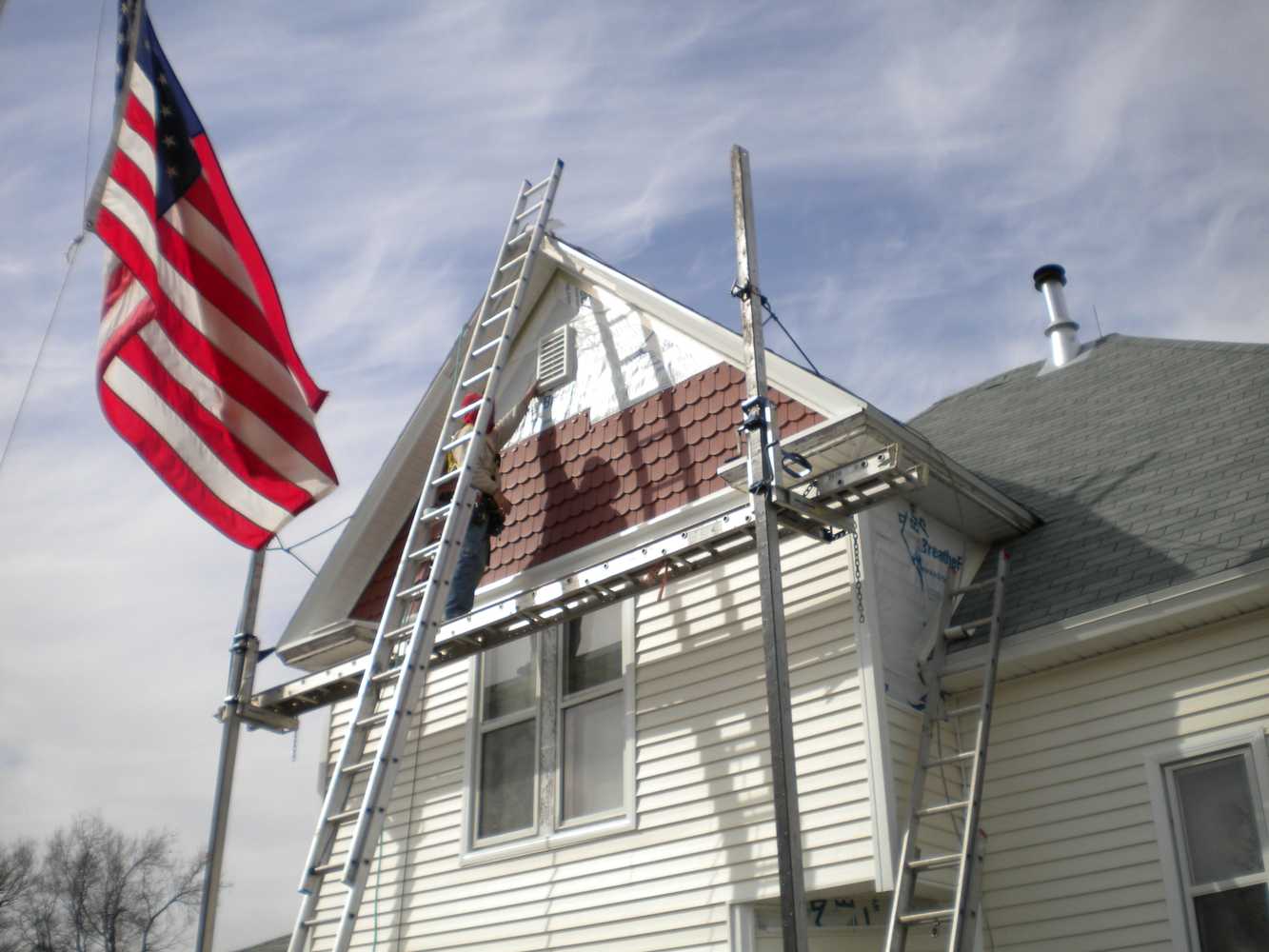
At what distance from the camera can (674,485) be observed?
30.7 ft

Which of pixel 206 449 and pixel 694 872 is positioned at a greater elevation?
pixel 206 449

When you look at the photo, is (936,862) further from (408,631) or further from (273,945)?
(273,945)

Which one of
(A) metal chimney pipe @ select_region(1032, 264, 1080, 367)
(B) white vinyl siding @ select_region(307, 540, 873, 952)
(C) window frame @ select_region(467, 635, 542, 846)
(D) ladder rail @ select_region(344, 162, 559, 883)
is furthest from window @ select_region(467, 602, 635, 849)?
(A) metal chimney pipe @ select_region(1032, 264, 1080, 367)

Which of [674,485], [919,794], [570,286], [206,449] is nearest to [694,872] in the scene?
[919,794]

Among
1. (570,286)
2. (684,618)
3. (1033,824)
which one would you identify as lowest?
(1033,824)

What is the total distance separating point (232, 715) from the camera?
928 cm

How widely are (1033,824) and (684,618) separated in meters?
2.69

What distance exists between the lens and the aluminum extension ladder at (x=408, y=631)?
7016mm

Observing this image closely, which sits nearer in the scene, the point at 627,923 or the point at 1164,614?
the point at 1164,614

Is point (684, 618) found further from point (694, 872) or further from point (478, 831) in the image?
point (478, 831)

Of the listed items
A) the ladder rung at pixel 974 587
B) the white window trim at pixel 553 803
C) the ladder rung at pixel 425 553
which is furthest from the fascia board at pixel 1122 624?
the ladder rung at pixel 425 553

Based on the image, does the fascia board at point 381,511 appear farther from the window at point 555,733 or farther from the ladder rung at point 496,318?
the window at point 555,733

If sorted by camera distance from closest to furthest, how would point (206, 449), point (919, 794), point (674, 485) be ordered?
point (919, 794)
point (206, 449)
point (674, 485)

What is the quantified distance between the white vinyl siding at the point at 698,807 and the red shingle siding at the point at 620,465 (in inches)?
32.1
